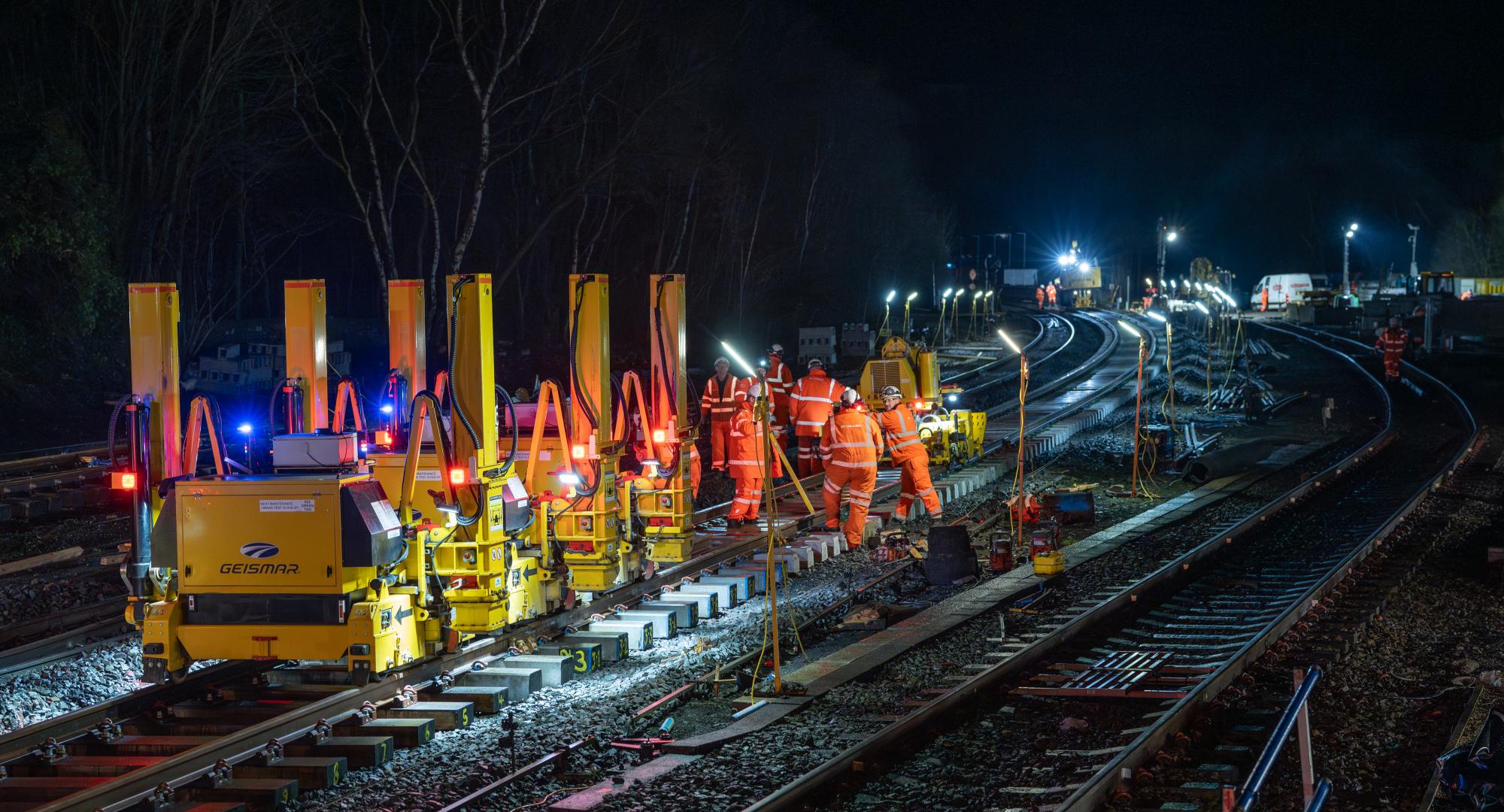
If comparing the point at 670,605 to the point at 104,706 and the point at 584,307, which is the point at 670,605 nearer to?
the point at 584,307

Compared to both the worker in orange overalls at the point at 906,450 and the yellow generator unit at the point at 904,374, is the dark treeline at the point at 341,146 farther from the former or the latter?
the worker in orange overalls at the point at 906,450

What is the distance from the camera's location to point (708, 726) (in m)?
8.98

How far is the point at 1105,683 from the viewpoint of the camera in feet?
32.3

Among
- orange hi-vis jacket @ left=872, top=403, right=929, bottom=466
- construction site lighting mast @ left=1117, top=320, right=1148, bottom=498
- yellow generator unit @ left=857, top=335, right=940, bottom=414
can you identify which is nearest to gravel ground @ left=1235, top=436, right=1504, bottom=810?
construction site lighting mast @ left=1117, top=320, right=1148, bottom=498

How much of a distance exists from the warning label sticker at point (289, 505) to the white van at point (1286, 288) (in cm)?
6513

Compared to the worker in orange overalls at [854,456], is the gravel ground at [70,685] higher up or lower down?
lower down

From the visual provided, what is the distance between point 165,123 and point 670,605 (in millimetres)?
23895

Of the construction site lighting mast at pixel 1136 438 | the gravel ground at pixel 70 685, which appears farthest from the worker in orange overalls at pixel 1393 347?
the gravel ground at pixel 70 685

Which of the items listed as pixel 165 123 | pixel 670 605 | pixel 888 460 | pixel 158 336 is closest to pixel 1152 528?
pixel 888 460

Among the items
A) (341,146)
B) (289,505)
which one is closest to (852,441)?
(289,505)

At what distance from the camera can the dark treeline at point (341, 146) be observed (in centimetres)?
2805

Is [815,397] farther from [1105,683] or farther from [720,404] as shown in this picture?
[1105,683]

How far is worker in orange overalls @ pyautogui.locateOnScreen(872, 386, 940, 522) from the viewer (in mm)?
15523

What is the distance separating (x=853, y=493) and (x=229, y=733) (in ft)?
26.1
